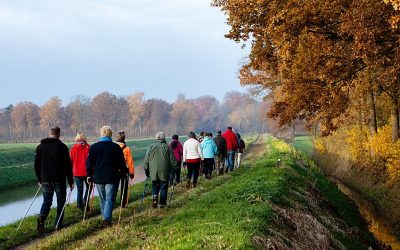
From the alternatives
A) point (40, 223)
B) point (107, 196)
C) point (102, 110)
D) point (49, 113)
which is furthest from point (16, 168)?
point (102, 110)

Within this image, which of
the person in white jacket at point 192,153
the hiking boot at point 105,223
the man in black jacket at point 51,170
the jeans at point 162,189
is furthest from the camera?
the person in white jacket at point 192,153

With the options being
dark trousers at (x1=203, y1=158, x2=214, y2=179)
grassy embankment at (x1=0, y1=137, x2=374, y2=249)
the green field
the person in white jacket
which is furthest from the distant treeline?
grassy embankment at (x1=0, y1=137, x2=374, y2=249)

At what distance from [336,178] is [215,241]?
2262cm

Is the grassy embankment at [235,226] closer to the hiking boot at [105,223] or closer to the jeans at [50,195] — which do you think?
the hiking boot at [105,223]

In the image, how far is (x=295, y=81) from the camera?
16188 millimetres

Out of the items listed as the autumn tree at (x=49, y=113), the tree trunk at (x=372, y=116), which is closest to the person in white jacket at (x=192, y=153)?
the tree trunk at (x=372, y=116)

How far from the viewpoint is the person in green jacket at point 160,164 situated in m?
14.0

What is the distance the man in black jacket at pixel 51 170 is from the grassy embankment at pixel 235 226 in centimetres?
83

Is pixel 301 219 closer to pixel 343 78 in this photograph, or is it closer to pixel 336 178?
pixel 343 78

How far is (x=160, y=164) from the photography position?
14.0 m

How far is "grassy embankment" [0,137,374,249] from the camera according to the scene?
8.58 metres

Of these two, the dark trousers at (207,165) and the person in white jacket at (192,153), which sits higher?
the person in white jacket at (192,153)

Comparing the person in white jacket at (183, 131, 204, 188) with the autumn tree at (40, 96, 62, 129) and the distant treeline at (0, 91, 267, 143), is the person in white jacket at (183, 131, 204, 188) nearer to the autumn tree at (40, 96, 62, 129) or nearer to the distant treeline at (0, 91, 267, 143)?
the distant treeline at (0, 91, 267, 143)

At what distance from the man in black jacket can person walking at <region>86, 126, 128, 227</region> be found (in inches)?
31.8
